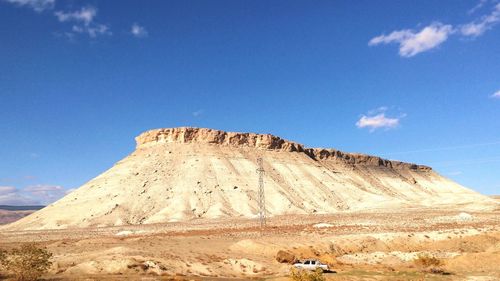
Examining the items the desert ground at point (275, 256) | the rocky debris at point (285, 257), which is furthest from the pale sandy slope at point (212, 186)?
the rocky debris at point (285, 257)

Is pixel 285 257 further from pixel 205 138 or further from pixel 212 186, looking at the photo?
pixel 205 138

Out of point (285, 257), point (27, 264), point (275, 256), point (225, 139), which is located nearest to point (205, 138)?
point (225, 139)

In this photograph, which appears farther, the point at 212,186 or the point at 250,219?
the point at 212,186

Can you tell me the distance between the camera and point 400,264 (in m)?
33.1

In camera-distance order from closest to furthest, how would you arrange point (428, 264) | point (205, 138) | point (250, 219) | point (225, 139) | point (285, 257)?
point (428, 264) < point (285, 257) < point (250, 219) < point (205, 138) < point (225, 139)

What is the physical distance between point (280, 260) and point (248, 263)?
256 centimetres

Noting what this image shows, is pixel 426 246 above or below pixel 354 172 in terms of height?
below

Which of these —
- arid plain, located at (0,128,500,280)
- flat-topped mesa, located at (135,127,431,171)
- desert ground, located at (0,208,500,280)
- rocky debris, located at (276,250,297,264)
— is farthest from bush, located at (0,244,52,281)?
flat-topped mesa, located at (135,127,431,171)

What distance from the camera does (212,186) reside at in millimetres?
91125

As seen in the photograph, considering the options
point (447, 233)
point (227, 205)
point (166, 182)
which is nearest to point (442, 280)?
point (447, 233)

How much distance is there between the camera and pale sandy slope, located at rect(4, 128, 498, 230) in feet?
269

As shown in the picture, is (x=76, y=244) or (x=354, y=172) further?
(x=354, y=172)

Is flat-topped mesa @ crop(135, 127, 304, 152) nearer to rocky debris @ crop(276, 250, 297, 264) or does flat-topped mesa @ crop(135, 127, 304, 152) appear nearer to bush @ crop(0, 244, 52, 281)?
rocky debris @ crop(276, 250, 297, 264)

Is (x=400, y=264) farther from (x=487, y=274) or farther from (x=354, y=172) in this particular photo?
(x=354, y=172)
